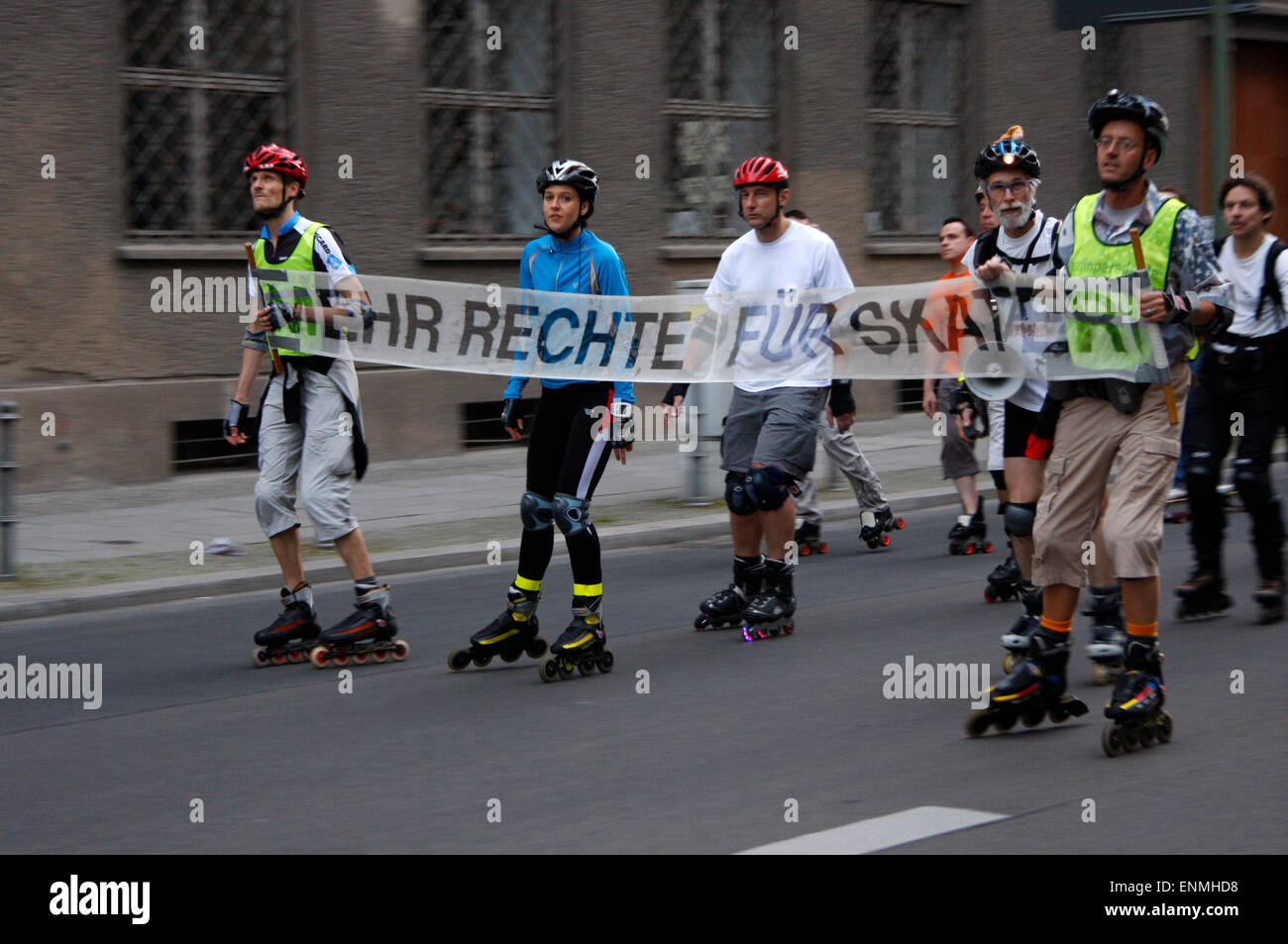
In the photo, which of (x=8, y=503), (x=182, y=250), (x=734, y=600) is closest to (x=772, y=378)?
(x=734, y=600)

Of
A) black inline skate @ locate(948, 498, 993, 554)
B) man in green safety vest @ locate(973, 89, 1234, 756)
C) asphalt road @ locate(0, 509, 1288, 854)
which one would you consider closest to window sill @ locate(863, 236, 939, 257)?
black inline skate @ locate(948, 498, 993, 554)

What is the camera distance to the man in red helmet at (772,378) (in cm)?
784

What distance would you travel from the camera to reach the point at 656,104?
17.1m

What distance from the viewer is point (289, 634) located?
7645mm

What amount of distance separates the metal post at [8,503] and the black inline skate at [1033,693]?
5.71 meters

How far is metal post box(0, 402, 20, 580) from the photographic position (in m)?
9.50

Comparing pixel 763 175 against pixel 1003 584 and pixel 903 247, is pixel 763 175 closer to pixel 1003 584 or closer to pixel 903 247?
pixel 1003 584

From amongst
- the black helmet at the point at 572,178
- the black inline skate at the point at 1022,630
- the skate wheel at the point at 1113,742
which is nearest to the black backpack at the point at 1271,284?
the black inline skate at the point at 1022,630

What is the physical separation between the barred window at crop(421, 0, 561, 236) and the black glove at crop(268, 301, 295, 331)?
844cm

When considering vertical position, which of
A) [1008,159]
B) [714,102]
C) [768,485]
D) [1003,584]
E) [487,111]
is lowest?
[1003,584]

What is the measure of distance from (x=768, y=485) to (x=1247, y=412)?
7.96 ft

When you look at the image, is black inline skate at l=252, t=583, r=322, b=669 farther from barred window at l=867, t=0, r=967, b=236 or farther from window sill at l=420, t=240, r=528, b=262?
barred window at l=867, t=0, r=967, b=236
